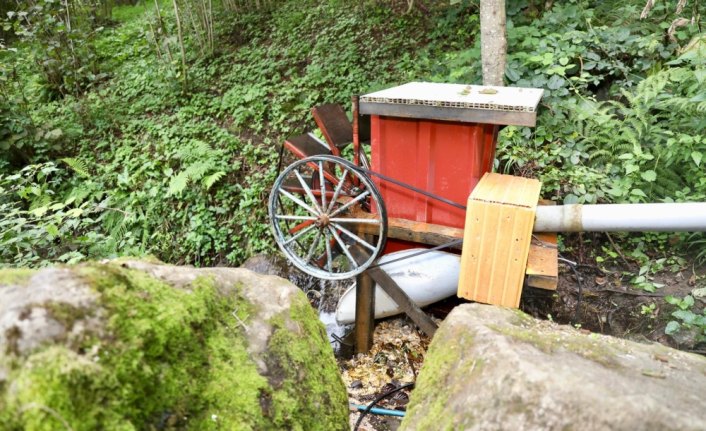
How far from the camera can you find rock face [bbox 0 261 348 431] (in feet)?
4.25

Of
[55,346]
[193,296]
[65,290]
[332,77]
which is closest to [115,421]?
[55,346]

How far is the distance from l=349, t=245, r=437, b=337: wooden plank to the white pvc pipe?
1.37 m

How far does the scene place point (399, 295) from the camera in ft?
14.7

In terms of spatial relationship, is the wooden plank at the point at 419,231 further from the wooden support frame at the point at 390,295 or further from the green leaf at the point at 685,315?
the green leaf at the point at 685,315

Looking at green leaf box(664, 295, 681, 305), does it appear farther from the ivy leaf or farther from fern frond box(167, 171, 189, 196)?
fern frond box(167, 171, 189, 196)

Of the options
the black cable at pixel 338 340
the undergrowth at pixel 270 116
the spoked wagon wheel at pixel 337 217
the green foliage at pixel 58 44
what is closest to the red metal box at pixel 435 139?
the spoked wagon wheel at pixel 337 217

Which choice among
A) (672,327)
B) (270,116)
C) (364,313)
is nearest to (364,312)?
(364,313)

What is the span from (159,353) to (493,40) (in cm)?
547

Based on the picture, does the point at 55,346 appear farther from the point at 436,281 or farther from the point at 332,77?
the point at 332,77

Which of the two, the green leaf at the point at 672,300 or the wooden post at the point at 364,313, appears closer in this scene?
the green leaf at the point at 672,300

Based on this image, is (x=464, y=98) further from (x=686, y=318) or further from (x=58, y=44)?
(x=58, y=44)

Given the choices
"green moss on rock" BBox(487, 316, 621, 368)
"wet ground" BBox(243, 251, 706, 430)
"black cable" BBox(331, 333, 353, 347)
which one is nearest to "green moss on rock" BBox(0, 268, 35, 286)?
"green moss on rock" BBox(487, 316, 621, 368)

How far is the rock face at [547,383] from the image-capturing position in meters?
1.46

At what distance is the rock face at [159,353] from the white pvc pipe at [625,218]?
221 centimetres
